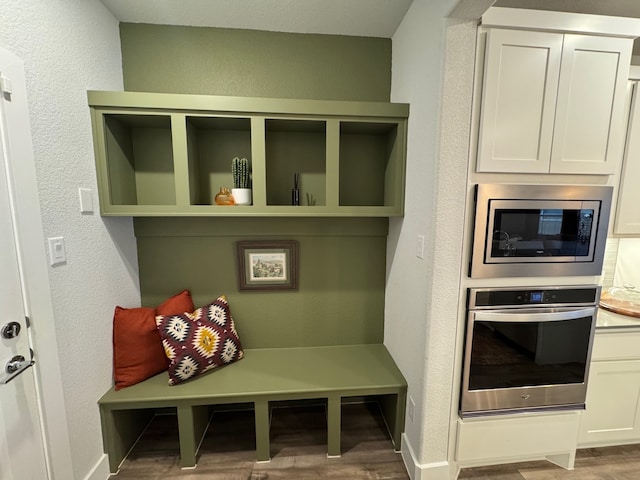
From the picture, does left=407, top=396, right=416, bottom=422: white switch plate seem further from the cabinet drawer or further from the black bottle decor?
the black bottle decor

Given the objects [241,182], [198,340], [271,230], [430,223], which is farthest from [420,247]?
[198,340]

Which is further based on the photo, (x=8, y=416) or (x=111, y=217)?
(x=111, y=217)

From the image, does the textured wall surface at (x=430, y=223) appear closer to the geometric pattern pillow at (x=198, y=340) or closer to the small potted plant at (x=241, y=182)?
the small potted plant at (x=241, y=182)

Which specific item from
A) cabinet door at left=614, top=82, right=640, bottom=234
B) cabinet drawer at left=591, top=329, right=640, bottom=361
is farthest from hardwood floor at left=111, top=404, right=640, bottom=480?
cabinet door at left=614, top=82, right=640, bottom=234

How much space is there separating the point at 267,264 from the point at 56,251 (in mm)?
1098

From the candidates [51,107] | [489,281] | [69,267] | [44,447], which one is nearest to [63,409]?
[44,447]

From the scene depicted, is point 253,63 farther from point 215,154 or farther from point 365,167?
point 365,167

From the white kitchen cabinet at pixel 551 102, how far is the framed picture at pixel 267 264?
49.9 inches

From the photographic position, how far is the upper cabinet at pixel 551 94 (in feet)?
4.04

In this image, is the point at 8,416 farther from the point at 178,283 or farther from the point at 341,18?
the point at 341,18

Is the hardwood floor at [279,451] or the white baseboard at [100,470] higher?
the white baseboard at [100,470]

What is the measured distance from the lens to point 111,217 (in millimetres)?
1653

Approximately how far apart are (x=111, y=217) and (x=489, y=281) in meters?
2.09

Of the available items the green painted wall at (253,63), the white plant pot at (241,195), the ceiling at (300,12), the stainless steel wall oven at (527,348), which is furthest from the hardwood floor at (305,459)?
the ceiling at (300,12)
